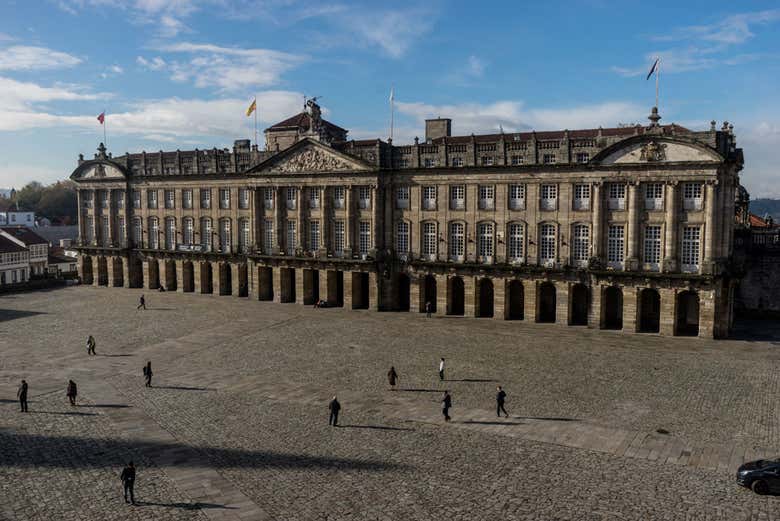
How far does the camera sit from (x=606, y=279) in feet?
155

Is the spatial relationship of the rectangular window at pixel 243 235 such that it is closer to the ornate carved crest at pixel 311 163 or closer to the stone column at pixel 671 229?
the ornate carved crest at pixel 311 163

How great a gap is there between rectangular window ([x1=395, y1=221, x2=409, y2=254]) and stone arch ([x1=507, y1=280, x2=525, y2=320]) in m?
10.0

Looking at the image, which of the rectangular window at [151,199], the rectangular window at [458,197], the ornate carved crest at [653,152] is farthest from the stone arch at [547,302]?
the rectangular window at [151,199]

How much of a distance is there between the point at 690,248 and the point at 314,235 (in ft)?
108

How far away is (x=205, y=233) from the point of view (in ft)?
224

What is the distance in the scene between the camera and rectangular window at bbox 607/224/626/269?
47125mm

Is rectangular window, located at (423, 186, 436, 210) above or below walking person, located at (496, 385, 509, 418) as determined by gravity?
above

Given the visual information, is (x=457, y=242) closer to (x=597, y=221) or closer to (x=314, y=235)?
(x=597, y=221)

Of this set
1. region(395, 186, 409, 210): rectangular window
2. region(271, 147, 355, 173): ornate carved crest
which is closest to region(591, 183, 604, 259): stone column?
region(395, 186, 409, 210): rectangular window

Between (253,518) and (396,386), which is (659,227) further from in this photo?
(253,518)

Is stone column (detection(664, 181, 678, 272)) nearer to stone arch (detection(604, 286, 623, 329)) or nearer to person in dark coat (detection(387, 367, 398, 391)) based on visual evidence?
stone arch (detection(604, 286, 623, 329))

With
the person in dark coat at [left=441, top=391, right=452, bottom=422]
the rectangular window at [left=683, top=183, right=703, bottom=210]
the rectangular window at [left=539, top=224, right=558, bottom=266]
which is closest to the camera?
the person in dark coat at [left=441, top=391, right=452, bottom=422]

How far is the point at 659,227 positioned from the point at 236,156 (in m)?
41.6

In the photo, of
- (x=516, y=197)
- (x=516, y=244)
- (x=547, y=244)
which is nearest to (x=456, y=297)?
(x=516, y=244)
